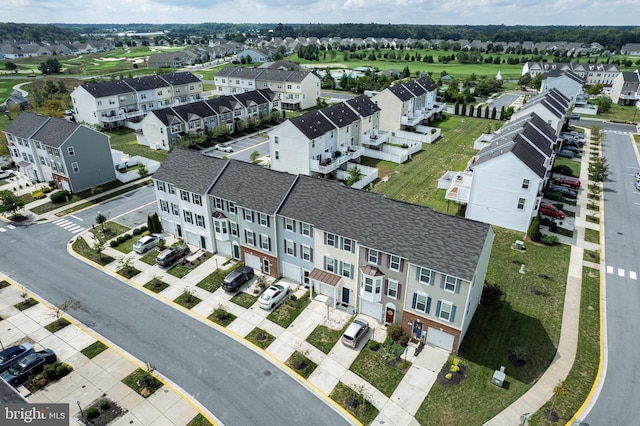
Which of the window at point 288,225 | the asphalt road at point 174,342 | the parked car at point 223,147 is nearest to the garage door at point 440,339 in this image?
the asphalt road at point 174,342

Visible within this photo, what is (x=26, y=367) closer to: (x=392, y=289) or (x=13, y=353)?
(x=13, y=353)

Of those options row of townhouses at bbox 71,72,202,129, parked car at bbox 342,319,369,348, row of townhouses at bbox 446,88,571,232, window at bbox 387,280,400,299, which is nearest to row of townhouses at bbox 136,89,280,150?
row of townhouses at bbox 71,72,202,129

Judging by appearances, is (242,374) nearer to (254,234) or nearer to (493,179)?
(254,234)

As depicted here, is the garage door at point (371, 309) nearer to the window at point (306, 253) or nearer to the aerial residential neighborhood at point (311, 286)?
the aerial residential neighborhood at point (311, 286)

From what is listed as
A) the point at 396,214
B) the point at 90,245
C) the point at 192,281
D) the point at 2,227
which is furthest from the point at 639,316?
the point at 2,227

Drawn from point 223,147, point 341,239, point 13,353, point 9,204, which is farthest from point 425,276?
point 223,147
